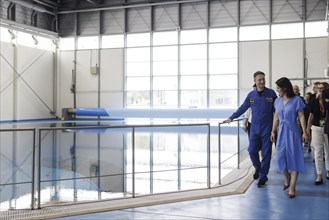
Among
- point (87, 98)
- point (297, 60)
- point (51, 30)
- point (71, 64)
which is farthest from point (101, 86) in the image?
point (297, 60)

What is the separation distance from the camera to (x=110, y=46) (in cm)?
2536

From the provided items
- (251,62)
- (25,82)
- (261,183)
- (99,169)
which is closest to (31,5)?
(25,82)

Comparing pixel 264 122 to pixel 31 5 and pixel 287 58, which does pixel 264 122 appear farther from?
pixel 31 5

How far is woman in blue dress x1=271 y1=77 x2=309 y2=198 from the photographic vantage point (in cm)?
474

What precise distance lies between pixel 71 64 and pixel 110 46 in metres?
3.56

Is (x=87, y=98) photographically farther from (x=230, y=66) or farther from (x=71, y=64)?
(x=230, y=66)

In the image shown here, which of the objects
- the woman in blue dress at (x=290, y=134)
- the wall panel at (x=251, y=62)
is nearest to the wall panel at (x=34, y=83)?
the wall panel at (x=251, y=62)

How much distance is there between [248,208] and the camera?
166 inches

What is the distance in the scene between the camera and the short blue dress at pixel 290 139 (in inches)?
187

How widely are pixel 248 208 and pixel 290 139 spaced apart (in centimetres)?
122

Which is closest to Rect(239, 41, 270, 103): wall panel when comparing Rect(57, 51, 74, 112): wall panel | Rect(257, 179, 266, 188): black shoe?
Rect(57, 51, 74, 112): wall panel

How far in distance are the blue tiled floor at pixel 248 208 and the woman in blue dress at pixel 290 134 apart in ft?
0.99

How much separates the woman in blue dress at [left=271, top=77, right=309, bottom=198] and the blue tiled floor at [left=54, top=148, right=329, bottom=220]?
30 cm

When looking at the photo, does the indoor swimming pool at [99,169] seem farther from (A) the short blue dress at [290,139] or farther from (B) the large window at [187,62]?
(B) the large window at [187,62]
